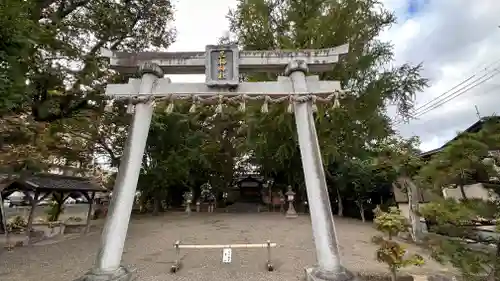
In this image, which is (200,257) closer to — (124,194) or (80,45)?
(124,194)

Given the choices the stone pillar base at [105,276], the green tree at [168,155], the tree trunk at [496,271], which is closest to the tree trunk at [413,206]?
the tree trunk at [496,271]

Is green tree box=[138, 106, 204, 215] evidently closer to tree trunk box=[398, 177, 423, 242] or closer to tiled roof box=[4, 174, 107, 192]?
tiled roof box=[4, 174, 107, 192]

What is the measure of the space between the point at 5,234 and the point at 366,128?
14.9 metres

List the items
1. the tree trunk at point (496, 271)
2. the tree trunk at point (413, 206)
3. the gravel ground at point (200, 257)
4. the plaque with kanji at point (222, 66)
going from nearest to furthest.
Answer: the tree trunk at point (496, 271), the plaque with kanji at point (222, 66), the gravel ground at point (200, 257), the tree trunk at point (413, 206)

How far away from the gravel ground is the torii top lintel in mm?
4116

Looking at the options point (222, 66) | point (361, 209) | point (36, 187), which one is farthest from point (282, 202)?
point (222, 66)

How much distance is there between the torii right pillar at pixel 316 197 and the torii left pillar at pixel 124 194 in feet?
9.39

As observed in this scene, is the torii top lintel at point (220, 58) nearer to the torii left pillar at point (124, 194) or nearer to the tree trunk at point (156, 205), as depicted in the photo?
the torii left pillar at point (124, 194)

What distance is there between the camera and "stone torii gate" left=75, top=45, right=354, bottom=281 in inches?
183

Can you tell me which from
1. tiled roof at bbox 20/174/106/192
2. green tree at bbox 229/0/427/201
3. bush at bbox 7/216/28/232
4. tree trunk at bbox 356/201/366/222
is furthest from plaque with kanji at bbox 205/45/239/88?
bush at bbox 7/216/28/232

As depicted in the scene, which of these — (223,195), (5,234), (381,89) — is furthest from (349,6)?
(223,195)

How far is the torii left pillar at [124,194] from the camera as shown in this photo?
14.4 feet

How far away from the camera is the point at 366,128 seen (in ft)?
42.7

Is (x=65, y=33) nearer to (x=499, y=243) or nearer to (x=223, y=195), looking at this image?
(x=499, y=243)
